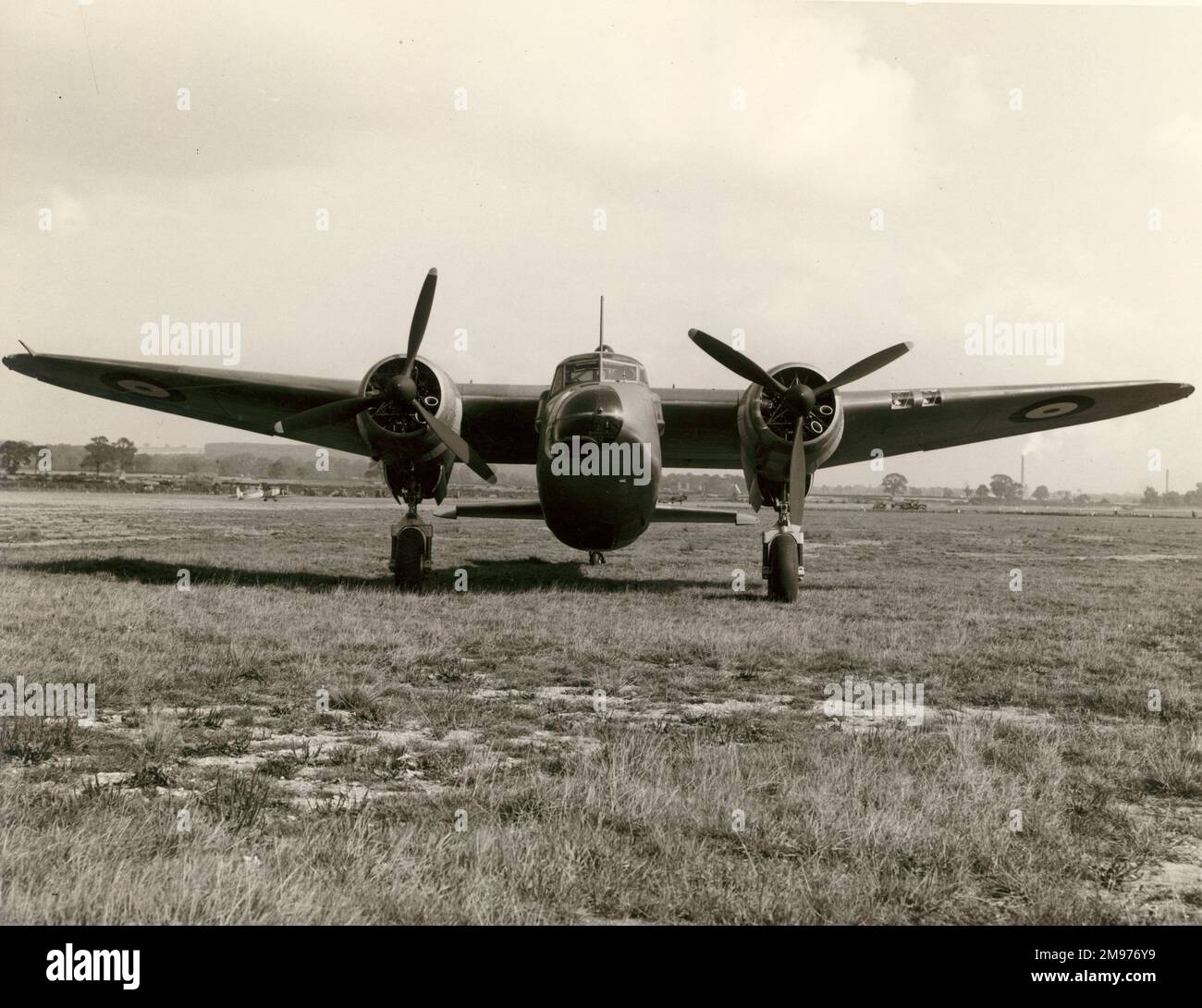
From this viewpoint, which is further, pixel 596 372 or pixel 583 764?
pixel 596 372

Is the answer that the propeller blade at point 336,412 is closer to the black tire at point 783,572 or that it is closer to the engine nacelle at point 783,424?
the engine nacelle at point 783,424

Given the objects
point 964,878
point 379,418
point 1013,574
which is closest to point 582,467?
point 379,418

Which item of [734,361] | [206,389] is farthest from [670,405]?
[206,389]

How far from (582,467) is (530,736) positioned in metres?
7.06

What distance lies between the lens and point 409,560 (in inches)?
591

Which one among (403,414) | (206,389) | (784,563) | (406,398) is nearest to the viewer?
(406,398)

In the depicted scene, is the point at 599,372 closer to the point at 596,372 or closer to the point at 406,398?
the point at 596,372

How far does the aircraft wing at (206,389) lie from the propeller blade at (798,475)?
8283mm

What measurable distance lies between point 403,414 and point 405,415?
36 millimetres

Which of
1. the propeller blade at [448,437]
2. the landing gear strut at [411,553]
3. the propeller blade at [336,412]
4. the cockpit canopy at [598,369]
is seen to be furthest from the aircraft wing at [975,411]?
the propeller blade at [336,412]

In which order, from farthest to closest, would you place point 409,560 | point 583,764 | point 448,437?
point 409,560, point 448,437, point 583,764

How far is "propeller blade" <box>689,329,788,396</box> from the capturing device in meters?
14.2

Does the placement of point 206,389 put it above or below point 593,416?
above

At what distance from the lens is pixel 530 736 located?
248 inches
